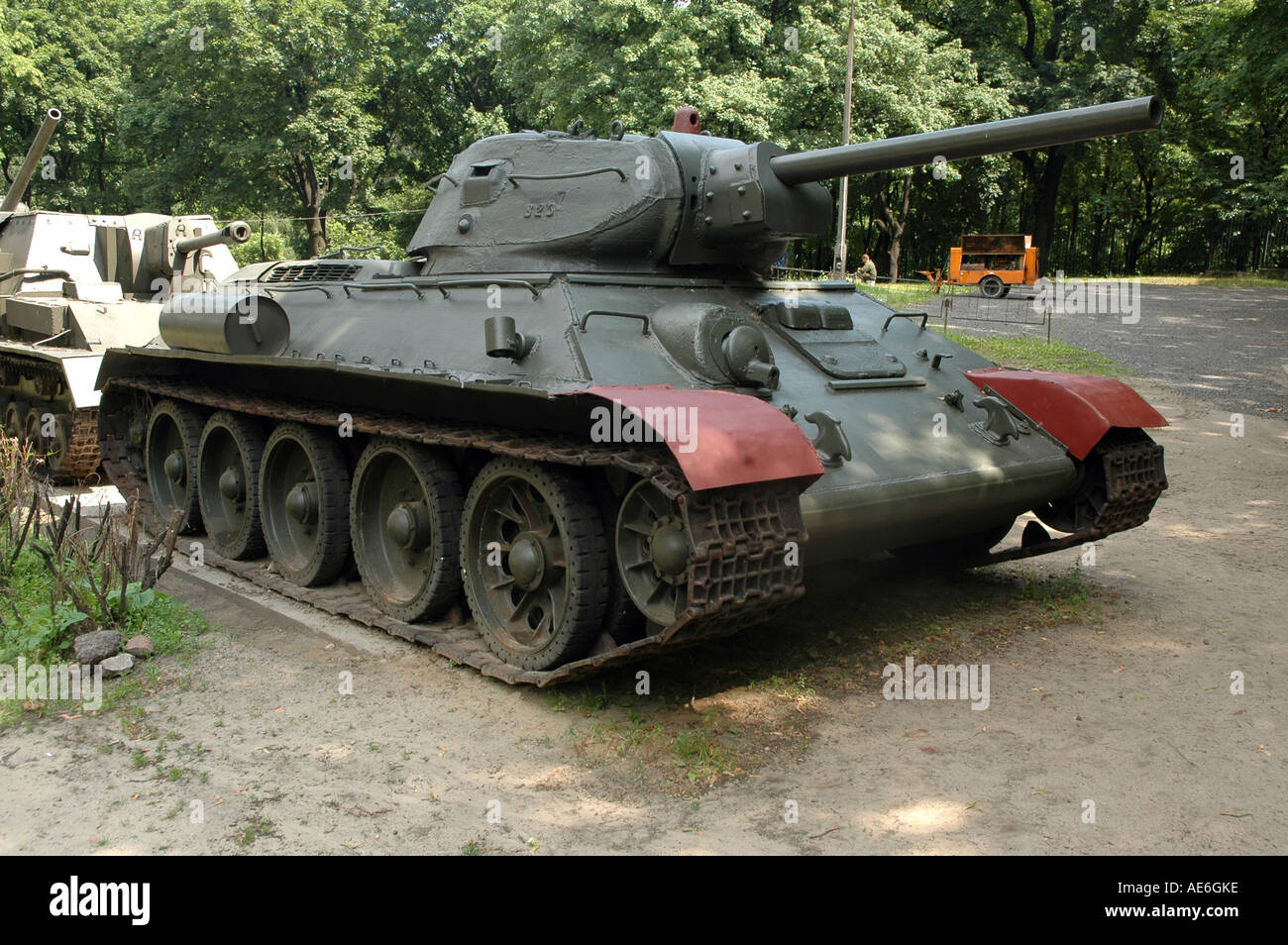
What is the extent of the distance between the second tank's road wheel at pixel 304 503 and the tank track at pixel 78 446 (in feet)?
12.8

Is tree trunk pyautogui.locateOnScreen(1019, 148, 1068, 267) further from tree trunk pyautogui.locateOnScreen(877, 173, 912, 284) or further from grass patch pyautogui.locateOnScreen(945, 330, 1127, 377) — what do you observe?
grass patch pyautogui.locateOnScreen(945, 330, 1127, 377)

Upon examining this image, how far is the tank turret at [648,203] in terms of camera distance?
6.85 m

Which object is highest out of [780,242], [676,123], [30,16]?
[30,16]

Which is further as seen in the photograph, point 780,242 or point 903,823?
point 780,242

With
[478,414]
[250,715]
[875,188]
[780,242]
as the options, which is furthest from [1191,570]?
[875,188]

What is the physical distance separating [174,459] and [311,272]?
1972mm

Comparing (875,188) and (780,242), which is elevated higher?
(875,188)

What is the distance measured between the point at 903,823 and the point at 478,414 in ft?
10.4

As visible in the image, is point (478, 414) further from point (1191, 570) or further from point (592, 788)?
point (1191, 570)

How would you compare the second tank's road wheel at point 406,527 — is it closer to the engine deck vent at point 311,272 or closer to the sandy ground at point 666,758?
the sandy ground at point 666,758

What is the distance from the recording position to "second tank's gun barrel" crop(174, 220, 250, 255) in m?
10.5

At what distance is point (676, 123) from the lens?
24.9 feet

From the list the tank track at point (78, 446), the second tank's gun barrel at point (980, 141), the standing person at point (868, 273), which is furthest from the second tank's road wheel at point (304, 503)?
the standing person at point (868, 273)

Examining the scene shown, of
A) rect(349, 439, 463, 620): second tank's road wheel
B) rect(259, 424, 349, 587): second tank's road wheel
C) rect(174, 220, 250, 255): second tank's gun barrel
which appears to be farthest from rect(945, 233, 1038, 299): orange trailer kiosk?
rect(349, 439, 463, 620): second tank's road wheel
